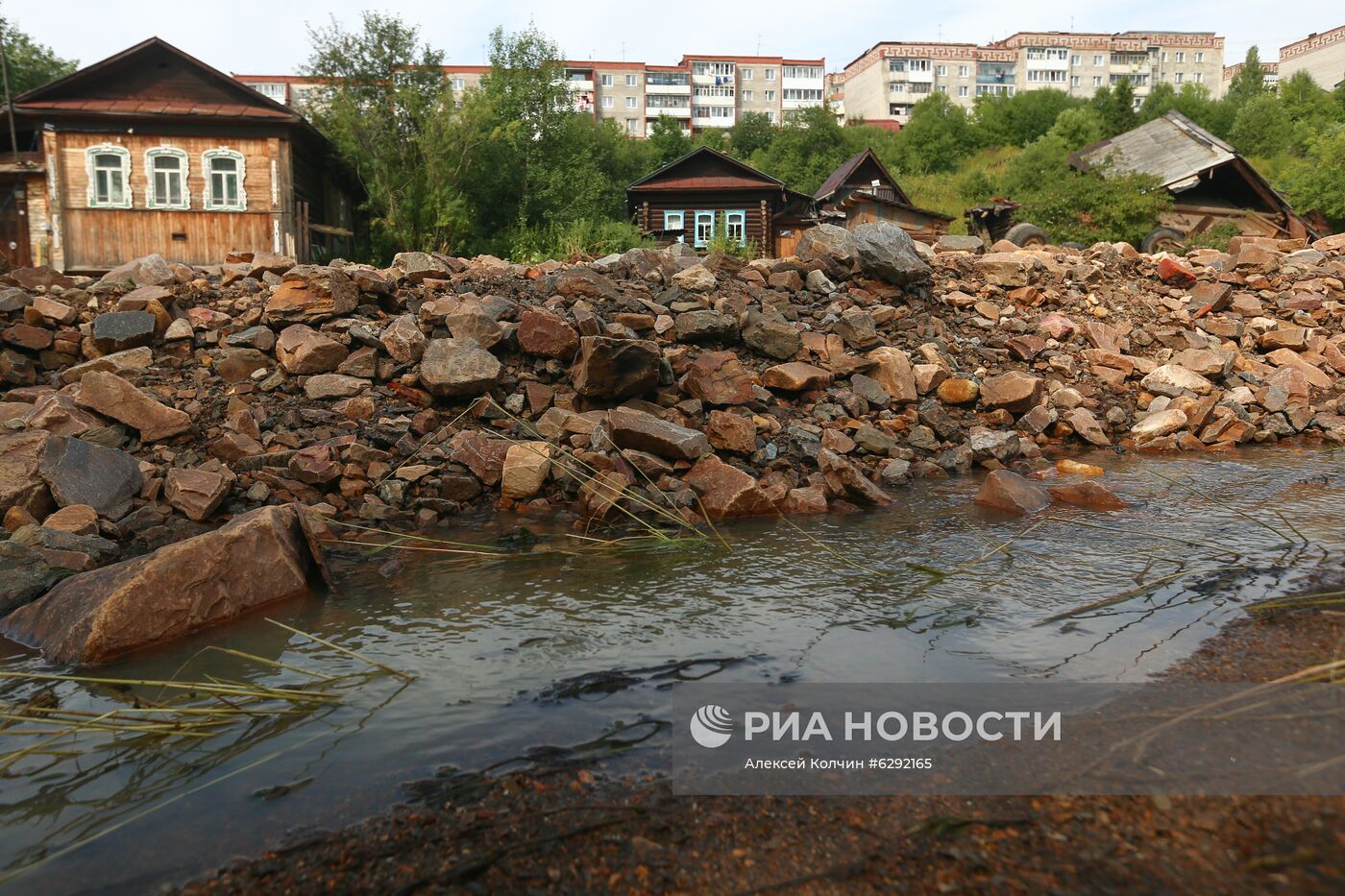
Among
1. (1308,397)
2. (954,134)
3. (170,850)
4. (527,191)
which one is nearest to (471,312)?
(170,850)

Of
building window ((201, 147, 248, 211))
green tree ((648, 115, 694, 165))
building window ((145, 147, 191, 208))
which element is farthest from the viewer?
green tree ((648, 115, 694, 165))

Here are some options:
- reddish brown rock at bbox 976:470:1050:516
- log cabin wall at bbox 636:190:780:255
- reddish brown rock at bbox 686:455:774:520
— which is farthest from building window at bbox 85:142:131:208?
reddish brown rock at bbox 976:470:1050:516

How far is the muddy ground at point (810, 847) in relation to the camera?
2.00 m

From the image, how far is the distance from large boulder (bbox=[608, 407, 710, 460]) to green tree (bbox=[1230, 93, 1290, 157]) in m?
54.4

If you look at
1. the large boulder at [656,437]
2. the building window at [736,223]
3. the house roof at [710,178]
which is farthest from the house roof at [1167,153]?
the large boulder at [656,437]

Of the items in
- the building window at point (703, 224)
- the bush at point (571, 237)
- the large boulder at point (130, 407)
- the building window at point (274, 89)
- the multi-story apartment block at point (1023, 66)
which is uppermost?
the multi-story apartment block at point (1023, 66)

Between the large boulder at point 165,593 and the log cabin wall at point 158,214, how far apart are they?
1640cm

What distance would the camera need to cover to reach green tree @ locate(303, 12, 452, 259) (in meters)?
22.6

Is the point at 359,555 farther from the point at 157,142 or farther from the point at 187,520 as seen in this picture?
the point at 157,142

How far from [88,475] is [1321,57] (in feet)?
344

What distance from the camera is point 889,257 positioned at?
10492 mm

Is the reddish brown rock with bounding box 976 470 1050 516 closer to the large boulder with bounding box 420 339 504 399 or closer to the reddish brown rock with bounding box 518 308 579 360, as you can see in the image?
the reddish brown rock with bounding box 518 308 579 360

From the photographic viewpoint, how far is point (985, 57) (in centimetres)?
8419

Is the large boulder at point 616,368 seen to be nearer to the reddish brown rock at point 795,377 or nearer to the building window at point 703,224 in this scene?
the reddish brown rock at point 795,377
